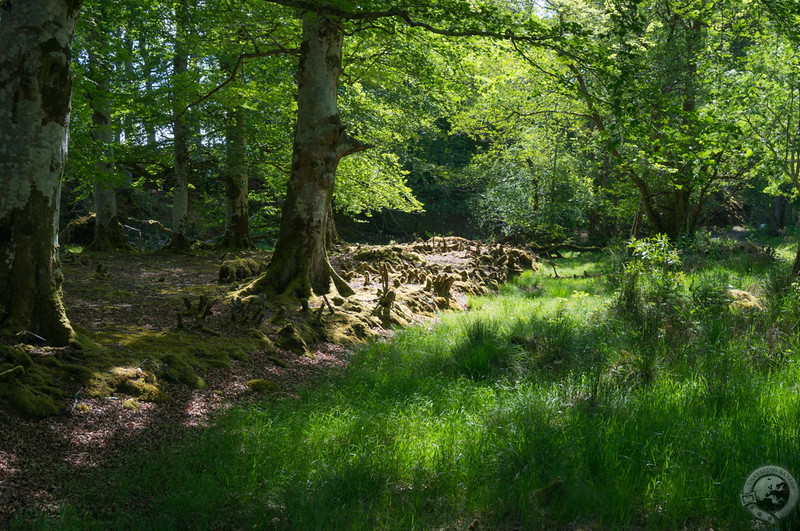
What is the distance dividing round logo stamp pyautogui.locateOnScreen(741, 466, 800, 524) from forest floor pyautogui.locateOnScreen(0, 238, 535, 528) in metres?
3.54

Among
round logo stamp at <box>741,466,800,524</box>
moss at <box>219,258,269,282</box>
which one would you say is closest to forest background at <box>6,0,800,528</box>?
round logo stamp at <box>741,466,800,524</box>

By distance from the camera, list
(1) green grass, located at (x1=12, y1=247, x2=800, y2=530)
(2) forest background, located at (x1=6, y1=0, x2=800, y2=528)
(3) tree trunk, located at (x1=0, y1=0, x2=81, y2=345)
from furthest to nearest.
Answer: (3) tree trunk, located at (x1=0, y1=0, x2=81, y2=345) < (2) forest background, located at (x1=6, y1=0, x2=800, y2=528) < (1) green grass, located at (x1=12, y1=247, x2=800, y2=530)

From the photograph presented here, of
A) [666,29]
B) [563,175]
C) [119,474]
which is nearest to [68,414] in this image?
[119,474]

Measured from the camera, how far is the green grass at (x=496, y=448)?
2857mm

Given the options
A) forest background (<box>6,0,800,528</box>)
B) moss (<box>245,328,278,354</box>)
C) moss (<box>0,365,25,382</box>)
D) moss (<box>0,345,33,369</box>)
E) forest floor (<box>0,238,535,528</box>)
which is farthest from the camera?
moss (<box>245,328,278,354</box>)

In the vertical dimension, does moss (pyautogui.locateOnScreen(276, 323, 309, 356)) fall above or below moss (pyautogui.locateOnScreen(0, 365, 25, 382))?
below

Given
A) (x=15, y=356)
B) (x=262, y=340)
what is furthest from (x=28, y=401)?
(x=262, y=340)

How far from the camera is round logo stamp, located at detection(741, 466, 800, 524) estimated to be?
2633 mm

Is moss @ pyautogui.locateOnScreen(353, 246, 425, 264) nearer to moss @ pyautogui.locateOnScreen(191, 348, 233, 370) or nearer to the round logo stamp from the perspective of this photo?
moss @ pyautogui.locateOnScreen(191, 348, 233, 370)

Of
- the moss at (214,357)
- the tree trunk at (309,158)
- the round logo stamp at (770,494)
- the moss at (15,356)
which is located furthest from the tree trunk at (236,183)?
the round logo stamp at (770,494)

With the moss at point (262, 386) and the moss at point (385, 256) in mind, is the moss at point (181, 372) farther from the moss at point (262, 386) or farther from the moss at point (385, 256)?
the moss at point (385, 256)

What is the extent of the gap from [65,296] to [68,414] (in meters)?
4.25

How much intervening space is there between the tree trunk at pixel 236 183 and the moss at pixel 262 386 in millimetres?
9532

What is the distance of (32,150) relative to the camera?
425 cm
